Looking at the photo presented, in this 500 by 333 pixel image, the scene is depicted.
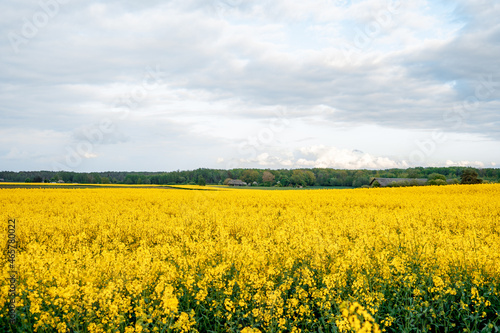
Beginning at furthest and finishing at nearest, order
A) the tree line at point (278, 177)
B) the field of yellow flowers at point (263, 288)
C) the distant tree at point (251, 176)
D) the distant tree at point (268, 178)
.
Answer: the distant tree at point (251, 176)
the distant tree at point (268, 178)
the tree line at point (278, 177)
the field of yellow flowers at point (263, 288)

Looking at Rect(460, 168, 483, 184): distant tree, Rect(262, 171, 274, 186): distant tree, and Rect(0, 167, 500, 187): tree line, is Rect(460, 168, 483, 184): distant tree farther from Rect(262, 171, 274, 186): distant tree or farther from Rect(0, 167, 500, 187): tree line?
Rect(262, 171, 274, 186): distant tree

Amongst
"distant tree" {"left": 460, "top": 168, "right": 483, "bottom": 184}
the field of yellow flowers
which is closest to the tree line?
"distant tree" {"left": 460, "top": 168, "right": 483, "bottom": 184}

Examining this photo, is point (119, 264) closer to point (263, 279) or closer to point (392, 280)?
point (263, 279)

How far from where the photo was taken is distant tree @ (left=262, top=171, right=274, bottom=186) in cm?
10069

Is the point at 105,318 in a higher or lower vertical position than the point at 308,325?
higher

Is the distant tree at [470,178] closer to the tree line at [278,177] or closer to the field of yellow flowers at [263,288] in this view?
the tree line at [278,177]

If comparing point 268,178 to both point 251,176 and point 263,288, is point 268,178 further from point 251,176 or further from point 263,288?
point 263,288

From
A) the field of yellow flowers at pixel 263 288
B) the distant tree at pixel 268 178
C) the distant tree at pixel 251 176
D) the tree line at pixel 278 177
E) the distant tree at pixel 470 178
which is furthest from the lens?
the distant tree at pixel 251 176

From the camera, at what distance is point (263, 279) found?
5.36 m

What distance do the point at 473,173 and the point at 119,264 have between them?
66.5 m

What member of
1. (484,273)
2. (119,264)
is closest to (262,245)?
(119,264)

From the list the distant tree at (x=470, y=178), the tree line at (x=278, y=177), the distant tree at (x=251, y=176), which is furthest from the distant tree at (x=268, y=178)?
the distant tree at (x=470, y=178)

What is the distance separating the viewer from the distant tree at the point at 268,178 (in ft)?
330

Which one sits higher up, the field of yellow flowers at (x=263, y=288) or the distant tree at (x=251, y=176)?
the distant tree at (x=251, y=176)
